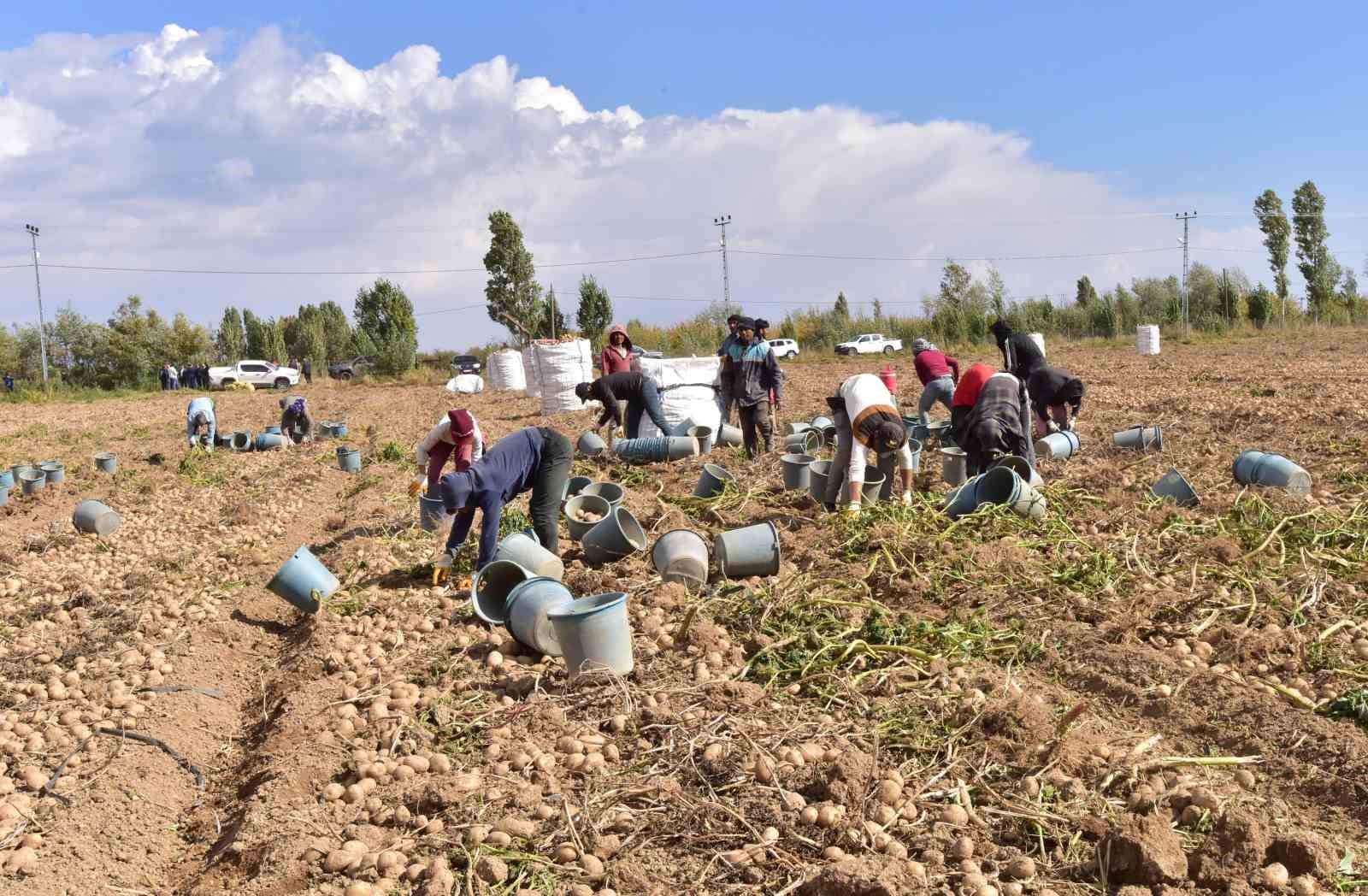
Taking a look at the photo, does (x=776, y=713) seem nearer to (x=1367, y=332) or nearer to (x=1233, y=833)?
(x=1233, y=833)

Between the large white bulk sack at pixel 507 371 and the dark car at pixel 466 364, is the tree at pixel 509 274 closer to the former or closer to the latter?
the dark car at pixel 466 364

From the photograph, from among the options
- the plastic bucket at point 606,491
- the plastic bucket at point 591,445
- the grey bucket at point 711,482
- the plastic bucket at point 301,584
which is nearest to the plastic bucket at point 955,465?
the grey bucket at point 711,482

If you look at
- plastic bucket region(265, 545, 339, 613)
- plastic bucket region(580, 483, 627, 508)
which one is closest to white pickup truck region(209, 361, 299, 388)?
plastic bucket region(580, 483, 627, 508)

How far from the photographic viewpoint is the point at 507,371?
74.5 feet

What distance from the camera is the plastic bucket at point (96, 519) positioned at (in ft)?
28.0

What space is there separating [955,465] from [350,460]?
723 cm

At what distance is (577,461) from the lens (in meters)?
10.1

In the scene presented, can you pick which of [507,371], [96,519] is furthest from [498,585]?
[507,371]

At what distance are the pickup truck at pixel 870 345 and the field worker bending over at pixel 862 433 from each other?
2865 centimetres

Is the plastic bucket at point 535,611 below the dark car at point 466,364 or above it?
below

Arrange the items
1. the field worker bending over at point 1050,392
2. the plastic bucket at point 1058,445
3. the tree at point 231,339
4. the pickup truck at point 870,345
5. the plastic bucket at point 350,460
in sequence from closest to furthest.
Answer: the field worker bending over at point 1050,392 < the plastic bucket at point 1058,445 < the plastic bucket at point 350,460 < the pickup truck at point 870,345 < the tree at point 231,339

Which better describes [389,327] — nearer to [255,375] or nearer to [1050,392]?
[255,375]

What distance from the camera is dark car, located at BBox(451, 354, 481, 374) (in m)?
26.7

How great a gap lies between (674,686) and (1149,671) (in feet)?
6.41
